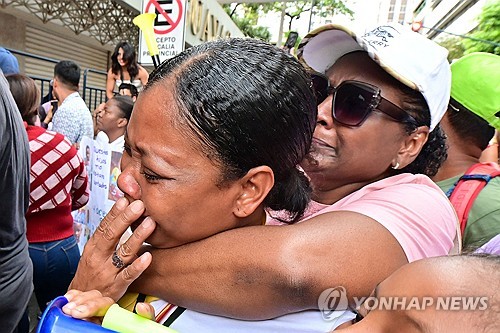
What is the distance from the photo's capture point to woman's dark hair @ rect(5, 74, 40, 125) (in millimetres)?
2801

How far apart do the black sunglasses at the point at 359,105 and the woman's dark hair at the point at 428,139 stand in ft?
0.07

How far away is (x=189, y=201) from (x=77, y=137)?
4.00m

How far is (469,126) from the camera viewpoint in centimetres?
241

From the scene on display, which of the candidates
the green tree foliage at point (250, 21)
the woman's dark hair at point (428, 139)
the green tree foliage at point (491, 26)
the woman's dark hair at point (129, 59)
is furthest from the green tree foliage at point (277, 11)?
the woman's dark hair at point (428, 139)

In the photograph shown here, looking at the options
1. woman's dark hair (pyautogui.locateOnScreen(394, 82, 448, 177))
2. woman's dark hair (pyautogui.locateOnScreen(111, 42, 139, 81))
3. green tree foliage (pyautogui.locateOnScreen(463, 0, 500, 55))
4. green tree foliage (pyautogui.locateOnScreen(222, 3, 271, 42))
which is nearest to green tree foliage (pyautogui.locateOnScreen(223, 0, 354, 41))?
green tree foliage (pyautogui.locateOnScreen(222, 3, 271, 42))

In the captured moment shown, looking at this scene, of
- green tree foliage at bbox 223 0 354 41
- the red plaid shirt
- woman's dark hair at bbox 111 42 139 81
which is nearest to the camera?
the red plaid shirt

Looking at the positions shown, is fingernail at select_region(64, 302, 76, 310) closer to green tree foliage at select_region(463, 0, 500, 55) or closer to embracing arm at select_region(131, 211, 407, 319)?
→ embracing arm at select_region(131, 211, 407, 319)

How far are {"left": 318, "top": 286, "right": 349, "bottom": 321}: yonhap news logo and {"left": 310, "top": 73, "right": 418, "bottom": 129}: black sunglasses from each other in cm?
58

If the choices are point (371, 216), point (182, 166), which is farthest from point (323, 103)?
point (182, 166)

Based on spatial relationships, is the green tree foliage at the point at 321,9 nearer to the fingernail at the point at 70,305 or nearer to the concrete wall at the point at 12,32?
the concrete wall at the point at 12,32

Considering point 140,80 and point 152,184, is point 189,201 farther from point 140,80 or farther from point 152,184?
point 140,80

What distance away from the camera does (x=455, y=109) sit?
2.44m

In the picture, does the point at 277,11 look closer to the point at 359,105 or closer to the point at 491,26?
the point at 491,26

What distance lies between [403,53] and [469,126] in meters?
1.49
